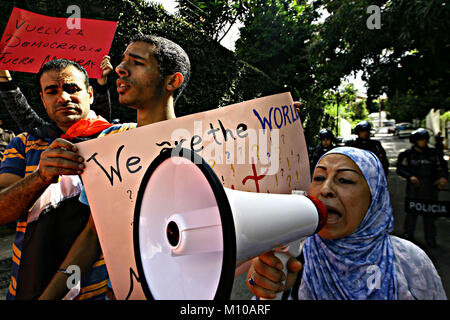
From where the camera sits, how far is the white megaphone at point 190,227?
66 cm

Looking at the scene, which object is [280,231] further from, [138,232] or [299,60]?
[299,60]

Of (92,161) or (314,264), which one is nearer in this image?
(92,161)

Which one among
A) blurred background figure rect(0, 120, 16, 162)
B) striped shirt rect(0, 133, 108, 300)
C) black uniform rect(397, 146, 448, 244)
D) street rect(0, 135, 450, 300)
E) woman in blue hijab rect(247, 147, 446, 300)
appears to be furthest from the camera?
black uniform rect(397, 146, 448, 244)

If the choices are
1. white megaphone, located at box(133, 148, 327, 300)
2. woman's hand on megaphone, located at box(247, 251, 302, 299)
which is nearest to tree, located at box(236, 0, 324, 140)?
woman's hand on megaphone, located at box(247, 251, 302, 299)

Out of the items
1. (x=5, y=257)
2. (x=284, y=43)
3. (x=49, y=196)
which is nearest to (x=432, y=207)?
(x=49, y=196)

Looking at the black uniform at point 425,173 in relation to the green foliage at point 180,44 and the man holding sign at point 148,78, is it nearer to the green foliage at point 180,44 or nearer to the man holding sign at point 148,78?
the green foliage at point 180,44

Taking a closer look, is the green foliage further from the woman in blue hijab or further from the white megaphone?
the white megaphone

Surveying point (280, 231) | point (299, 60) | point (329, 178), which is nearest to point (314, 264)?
point (329, 178)

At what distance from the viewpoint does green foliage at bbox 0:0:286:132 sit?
14.0ft

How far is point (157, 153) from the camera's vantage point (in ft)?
2.64

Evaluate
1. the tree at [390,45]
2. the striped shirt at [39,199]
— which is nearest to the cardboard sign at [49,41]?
the striped shirt at [39,199]

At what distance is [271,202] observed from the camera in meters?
0.71

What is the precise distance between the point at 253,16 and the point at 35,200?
14555mm

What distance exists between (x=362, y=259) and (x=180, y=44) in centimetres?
588
